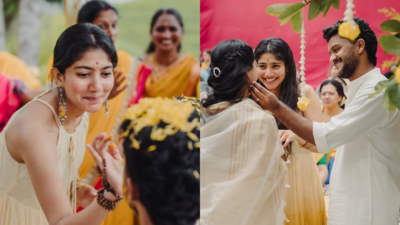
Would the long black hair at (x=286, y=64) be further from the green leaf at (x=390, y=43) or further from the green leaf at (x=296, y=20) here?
the green leaf at (x=390, y=43)

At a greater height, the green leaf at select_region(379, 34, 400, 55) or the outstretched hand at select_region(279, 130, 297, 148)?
the green leaf at select_region(379, 34, 400, 55)

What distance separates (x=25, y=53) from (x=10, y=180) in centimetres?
62

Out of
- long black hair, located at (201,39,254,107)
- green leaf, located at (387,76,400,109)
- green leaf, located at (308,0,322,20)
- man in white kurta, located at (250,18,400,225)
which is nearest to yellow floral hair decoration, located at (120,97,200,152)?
long black hair, located at (201,39,254,107)

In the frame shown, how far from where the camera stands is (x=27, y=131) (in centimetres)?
197

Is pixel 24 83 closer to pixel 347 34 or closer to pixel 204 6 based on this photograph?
pixel 204 6

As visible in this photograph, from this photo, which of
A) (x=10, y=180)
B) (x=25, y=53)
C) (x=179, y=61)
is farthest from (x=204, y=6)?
(x=10, y=180)

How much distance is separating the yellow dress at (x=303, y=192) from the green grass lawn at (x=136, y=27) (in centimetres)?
82

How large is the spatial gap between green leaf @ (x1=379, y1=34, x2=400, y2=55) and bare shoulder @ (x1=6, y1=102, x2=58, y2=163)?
4.71ft

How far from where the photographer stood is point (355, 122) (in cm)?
200

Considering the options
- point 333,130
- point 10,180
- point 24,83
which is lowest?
point 10,180

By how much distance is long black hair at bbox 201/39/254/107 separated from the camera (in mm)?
2230

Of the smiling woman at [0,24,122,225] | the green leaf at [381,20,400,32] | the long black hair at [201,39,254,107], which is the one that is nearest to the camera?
the green leaf at [381,20,400,32]

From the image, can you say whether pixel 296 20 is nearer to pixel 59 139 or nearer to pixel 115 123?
pixel 115 123

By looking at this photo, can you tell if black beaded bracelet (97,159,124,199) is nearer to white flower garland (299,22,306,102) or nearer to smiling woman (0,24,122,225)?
smiling woman (0,24,122,225)
